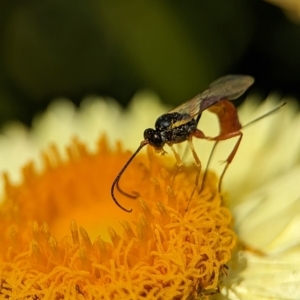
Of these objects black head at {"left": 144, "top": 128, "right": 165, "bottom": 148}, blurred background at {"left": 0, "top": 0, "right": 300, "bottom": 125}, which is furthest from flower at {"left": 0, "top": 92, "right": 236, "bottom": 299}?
blurred background at {"left": 0, "top": 0, "right": 300, "bottom": 125}

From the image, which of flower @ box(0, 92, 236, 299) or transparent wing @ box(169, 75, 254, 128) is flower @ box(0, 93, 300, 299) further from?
transparent wing @ box(169, 75, 254, 128)

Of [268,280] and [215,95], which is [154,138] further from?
[268,280]

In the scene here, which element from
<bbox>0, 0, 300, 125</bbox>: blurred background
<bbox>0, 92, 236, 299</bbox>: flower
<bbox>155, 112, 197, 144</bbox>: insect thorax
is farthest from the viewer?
<bbox>0, 0, 300, 125</bbox>: blurred background

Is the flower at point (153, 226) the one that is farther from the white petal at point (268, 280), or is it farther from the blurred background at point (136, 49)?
the blurred background at point (136, 49)

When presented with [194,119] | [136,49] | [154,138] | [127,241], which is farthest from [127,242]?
[136,49]

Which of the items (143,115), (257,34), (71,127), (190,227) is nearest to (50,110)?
(71,127)
